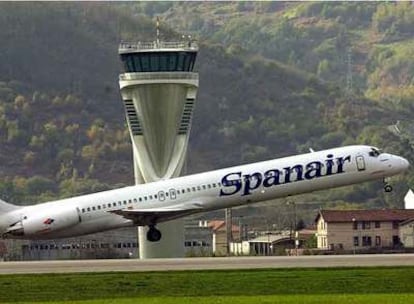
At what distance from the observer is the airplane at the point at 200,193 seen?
100 m

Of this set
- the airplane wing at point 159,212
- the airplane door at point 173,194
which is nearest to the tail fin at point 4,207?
the airplane wing at point 159,212

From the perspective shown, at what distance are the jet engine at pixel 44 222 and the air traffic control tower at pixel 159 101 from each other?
15.6 m

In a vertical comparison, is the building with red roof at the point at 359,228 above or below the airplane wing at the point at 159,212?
above

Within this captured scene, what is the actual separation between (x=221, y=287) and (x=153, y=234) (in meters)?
40.2

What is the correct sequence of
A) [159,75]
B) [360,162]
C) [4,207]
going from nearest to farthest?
[360,162] → [4,207] → [159,75]

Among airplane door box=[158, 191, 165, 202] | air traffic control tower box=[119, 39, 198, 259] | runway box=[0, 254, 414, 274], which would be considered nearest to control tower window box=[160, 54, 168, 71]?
air traffic control tower box=[119, 39, 198, 259]

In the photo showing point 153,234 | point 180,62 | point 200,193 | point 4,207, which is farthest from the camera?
point 180,62

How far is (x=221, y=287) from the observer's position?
6888 centimetres

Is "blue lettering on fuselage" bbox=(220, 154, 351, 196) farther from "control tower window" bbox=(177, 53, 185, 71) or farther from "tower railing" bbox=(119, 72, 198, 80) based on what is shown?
"control tower window" bbox=(177, 53, 185, 71)

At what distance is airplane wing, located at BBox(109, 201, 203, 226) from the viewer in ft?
341

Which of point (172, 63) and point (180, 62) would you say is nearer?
point (172, 63)

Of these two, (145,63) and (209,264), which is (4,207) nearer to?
(145,63)

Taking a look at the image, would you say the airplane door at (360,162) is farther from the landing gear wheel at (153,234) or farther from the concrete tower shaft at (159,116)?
the concrete tower shaft at (159,116)

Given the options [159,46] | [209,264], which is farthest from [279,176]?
[159,46]
